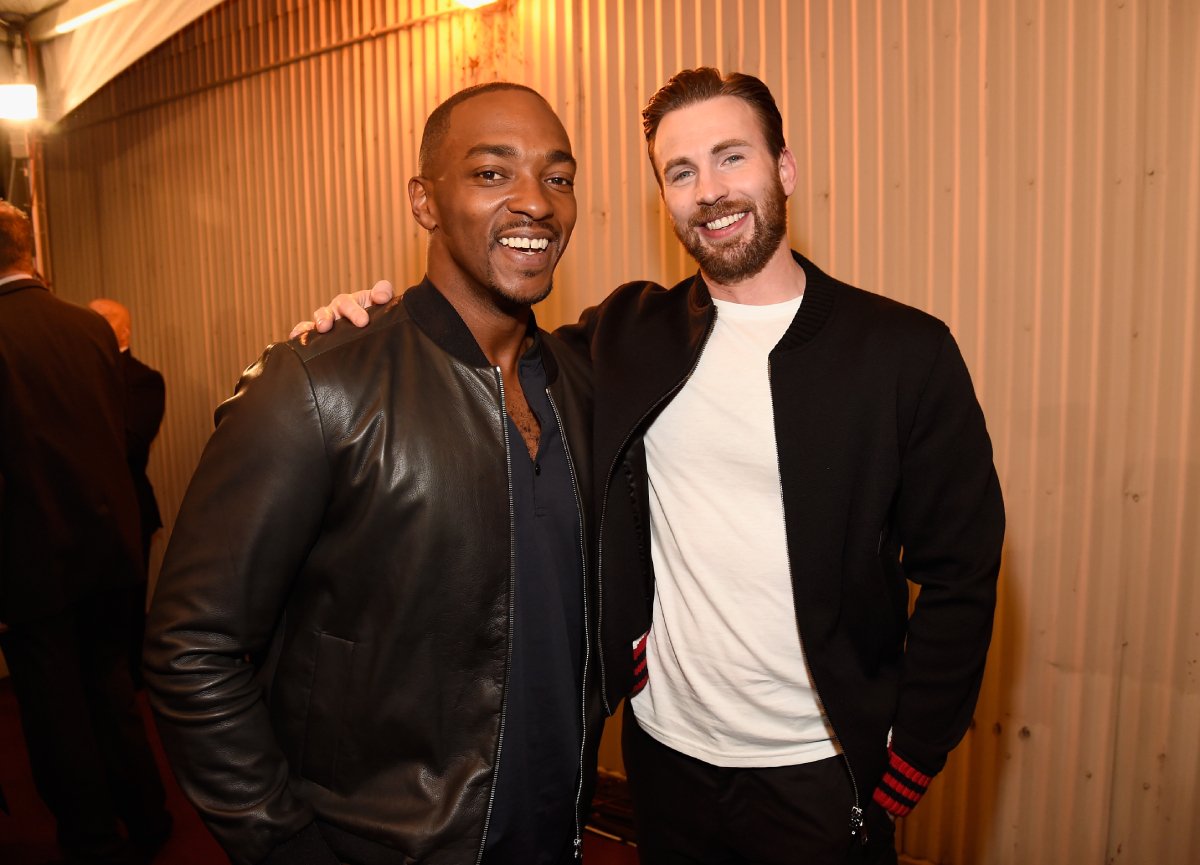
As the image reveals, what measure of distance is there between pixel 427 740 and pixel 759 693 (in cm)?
70

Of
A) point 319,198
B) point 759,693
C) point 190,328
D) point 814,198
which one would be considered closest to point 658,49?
point 814,198

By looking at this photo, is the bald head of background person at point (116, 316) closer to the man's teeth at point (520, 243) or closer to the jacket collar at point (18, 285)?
the jacket collar at point (18, 285)

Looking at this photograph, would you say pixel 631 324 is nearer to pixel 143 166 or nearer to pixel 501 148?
pixel 501 148

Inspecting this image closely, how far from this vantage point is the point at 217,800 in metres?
1.43

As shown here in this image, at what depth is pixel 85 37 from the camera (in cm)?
530

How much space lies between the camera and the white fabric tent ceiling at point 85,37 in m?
4.94

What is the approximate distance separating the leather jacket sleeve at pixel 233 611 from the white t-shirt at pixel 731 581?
0.80 meters

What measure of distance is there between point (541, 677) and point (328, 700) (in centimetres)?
38

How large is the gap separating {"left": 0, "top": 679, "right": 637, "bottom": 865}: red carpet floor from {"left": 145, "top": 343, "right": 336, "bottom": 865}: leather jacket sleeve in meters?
2.20

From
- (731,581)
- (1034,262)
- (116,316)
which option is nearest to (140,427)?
(116,316)

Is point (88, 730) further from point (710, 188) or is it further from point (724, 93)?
point (724, 93)

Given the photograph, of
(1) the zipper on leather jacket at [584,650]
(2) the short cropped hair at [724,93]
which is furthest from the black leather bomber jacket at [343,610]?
(2) the short cropped hair at [724,93]

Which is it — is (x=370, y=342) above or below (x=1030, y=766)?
above

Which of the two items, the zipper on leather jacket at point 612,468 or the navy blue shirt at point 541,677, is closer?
the navy blue shirt at point 541,677
